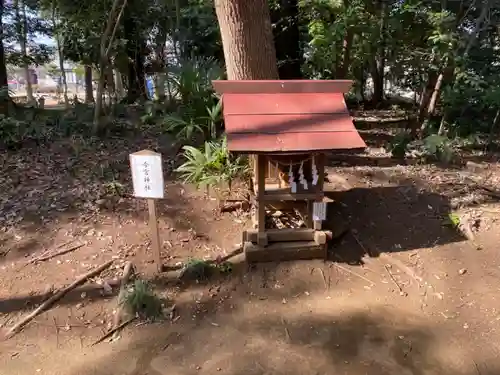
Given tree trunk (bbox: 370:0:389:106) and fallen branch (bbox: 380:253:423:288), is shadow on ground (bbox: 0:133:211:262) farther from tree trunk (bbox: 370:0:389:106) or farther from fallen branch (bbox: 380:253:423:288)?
tree trunk (bbox: 370:0:389:106)

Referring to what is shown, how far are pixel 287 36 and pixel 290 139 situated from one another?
5237 mm

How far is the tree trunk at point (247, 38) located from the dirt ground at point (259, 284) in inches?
63.1

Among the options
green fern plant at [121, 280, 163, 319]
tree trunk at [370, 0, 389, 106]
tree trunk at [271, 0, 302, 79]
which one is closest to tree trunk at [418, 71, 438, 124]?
tree trunk at [370, 0, 389, 106]

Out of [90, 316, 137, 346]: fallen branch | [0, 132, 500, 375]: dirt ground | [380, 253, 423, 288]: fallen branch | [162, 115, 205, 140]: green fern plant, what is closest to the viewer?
[0, 132, 500, 375]: dirt ground

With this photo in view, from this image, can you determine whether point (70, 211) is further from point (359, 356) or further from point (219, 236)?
point (359, 356)

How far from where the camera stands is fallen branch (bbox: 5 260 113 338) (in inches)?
128

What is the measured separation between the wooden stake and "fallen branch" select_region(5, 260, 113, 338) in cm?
52

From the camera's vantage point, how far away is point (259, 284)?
371 centimetres

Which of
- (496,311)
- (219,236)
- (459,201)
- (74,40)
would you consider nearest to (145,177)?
(219,236)

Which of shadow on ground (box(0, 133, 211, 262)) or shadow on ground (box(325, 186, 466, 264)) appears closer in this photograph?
shadow on ground (box(325, 186, 466, 264))

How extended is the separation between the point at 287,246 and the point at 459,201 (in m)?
2.34

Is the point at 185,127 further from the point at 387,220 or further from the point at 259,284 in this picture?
the point at 387,220

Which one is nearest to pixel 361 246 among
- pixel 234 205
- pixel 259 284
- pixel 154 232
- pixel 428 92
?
pixel 259 284

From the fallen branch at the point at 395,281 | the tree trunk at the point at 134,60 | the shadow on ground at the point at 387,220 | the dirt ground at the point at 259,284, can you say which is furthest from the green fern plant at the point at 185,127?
the tree trunk at the point at 134,60
